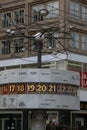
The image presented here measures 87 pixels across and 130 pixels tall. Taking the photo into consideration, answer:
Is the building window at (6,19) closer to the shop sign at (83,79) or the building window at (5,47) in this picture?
the building window at (5,47)

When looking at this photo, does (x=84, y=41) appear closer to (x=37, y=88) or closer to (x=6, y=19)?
(x=6, y=19)

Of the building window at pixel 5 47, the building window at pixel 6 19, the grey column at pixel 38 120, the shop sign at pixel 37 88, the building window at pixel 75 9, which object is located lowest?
the grey column at pixel 38 120

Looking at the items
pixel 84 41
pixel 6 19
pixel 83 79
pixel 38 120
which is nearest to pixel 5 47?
pixel 6 19

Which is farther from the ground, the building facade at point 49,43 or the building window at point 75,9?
the building window at point 75,9

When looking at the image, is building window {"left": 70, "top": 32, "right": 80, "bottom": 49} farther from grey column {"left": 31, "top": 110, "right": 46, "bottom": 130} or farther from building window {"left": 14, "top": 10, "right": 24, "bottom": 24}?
grey column {"left": 31, "top": 110, "right": 46, "bottom": 130}

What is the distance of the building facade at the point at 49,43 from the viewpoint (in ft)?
143

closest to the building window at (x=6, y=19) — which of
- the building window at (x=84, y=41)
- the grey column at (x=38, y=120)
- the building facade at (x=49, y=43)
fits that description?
the building facade at (x=49, y=43)

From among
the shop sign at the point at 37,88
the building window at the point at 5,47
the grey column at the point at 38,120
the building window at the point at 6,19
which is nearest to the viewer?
the shop sign at the point at 37,88

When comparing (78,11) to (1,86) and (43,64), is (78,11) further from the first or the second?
(1,86)

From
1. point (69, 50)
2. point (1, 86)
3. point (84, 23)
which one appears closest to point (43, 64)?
point (69, 50)

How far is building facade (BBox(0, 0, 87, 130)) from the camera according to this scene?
43531 millimetres

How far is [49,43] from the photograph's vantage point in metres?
44.7

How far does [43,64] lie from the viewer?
44406mm

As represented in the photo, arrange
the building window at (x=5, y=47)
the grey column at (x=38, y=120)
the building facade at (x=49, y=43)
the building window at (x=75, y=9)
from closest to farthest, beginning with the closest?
the grey column at (x=38, y=120) → the building facade at (x=49, y=43) → the building window at (x=75, y=9) → the building window at (x=5, y=47)
